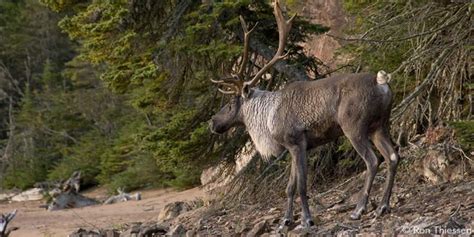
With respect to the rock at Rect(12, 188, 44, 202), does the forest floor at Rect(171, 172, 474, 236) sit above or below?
below

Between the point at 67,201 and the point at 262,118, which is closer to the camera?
the point at 262,118

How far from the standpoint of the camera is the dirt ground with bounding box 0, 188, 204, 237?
16391 millimetres

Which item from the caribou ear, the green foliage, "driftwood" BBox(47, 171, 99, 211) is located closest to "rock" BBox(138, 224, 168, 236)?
the green foliage

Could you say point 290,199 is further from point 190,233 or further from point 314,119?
point 190,233

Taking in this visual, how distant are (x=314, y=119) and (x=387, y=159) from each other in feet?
3.02

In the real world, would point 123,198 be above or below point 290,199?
above

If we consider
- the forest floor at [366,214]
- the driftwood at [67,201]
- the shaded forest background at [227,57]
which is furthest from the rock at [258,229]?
the driftwood at [67,201]

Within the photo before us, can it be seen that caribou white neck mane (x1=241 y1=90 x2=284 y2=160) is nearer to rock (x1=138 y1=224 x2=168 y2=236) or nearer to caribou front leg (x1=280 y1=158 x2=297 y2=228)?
caribou front leg (x1=280 y1=158 x2=297 y2=228)

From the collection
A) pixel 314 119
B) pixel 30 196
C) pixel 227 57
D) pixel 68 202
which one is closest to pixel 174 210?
pixel 227 57

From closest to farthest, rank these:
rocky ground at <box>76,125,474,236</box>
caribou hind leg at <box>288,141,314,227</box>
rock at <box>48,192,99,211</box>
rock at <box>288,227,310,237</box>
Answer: rocky ground at <box>76,125,474,236</box> → rock at <box>288,227,310,237</box> → caribou hind leg at <box>288,141,314,227</box> → rock at <box>48,192,99,211</box>

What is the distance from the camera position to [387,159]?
28.4 feet

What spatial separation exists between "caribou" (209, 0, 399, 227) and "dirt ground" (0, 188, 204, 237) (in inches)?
226

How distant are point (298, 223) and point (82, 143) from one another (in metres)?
26.1

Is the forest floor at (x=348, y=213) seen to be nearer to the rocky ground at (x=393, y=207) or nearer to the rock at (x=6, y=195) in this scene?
the rocky ground at (x=393, y=207)
